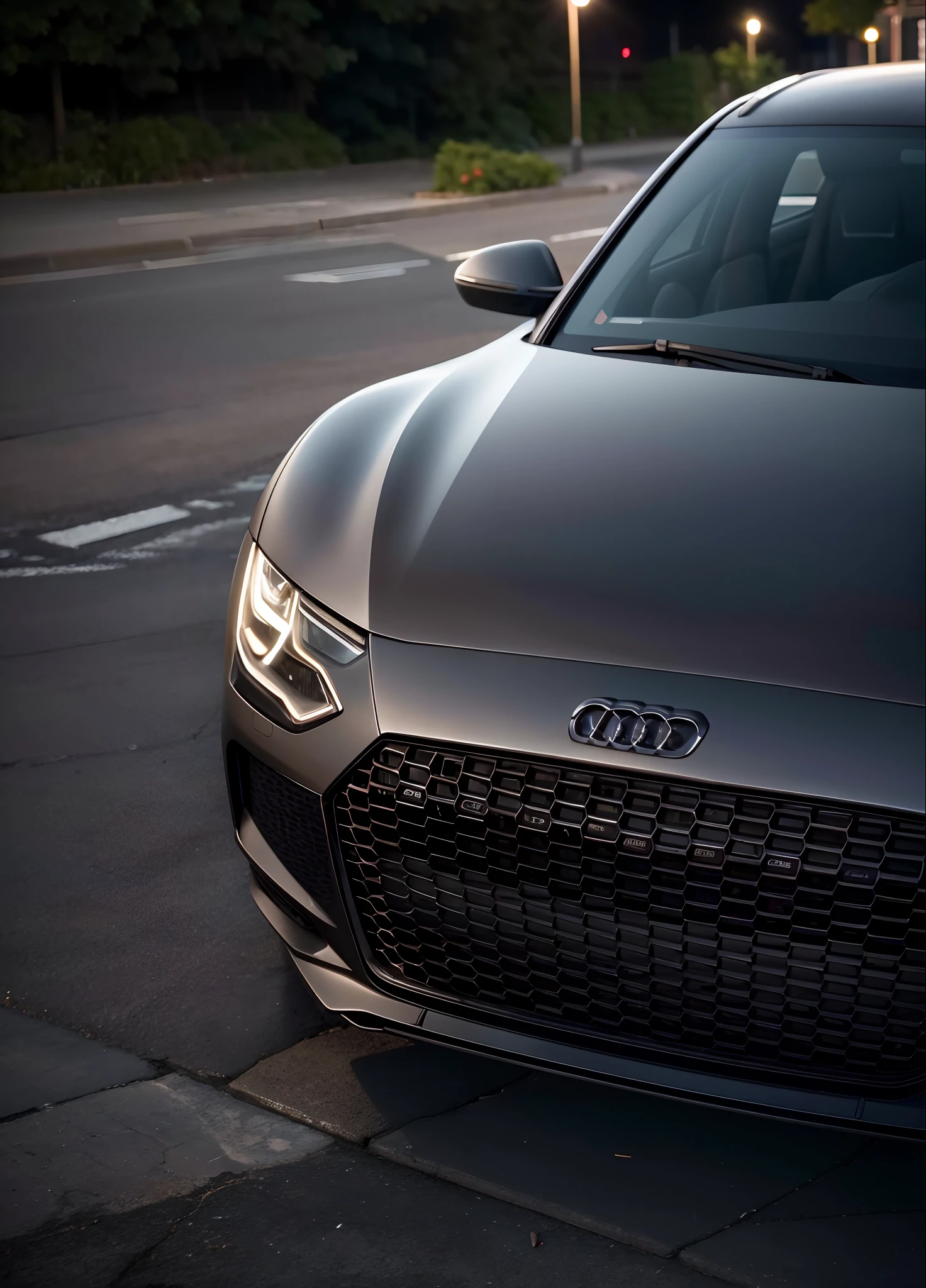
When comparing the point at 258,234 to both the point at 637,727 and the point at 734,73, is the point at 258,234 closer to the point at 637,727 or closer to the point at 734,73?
the point at 637,727

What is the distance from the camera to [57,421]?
826 centimetres

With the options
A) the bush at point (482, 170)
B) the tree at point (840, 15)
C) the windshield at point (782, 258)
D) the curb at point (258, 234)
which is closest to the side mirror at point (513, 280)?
the windshield at point (782, 258)

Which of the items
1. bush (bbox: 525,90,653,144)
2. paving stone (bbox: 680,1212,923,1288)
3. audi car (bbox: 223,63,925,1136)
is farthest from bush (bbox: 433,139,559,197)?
paving stone (bbox: 680,1212,923,1288)

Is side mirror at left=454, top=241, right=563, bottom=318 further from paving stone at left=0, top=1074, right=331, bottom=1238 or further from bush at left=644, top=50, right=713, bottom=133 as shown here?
bush at left=644, top=50, right=713, bottom=133

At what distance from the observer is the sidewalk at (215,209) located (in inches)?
680

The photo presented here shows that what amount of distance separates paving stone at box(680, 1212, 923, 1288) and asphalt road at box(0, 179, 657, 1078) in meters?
0.93

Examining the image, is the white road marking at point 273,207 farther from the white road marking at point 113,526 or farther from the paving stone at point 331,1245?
the paving stone at point 331,1245

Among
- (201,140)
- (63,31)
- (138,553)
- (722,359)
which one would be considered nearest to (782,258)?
(722,359)

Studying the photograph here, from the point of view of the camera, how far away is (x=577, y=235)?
17.3 meters

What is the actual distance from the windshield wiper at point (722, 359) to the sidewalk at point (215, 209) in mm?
13852

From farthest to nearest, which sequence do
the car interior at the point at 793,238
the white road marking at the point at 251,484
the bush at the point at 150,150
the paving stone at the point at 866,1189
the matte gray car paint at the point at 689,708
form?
the bush at the point at 150,150 → the white road marking at the point at 251,484 → the car interior at the point at 793,238 → the paving stone at the point at 866,1189 → the matte gray car paint at the point at 689,708

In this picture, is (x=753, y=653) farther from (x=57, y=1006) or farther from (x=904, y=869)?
(x=57, y=1006)

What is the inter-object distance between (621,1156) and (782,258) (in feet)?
6.78

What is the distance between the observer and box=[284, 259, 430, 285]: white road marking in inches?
558
